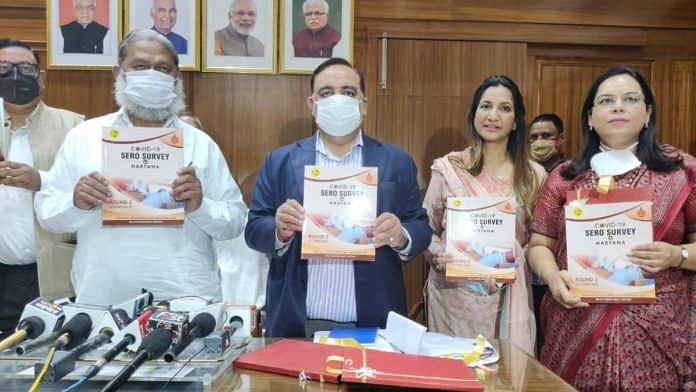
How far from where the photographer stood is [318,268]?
2.03 m

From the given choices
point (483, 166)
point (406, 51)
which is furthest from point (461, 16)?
point (483, 166)

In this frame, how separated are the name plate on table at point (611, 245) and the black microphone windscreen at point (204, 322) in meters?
1.16

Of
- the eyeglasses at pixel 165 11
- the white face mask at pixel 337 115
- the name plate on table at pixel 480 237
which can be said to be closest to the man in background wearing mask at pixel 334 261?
the white face mask at pixel 337 115

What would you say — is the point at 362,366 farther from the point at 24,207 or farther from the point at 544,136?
the point at 544,136

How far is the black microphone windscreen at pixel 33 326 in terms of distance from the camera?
1195 mm

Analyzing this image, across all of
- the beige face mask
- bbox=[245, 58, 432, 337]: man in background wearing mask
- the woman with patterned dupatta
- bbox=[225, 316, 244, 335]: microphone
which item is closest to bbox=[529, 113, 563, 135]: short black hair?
the beige face mask

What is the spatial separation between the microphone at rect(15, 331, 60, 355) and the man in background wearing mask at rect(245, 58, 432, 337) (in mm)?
793

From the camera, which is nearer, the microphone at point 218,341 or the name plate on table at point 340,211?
the microphone at point 218,341

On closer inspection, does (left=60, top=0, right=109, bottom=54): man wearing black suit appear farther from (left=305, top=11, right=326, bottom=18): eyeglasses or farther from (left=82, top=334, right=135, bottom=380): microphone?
(left=82, top=334, right=135, bottom=380): microphone

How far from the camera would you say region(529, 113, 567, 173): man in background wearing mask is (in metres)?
3.57

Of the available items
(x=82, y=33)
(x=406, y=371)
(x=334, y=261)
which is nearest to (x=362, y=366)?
(x=406, y=371)

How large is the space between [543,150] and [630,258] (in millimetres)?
1882

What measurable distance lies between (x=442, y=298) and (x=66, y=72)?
284 cm

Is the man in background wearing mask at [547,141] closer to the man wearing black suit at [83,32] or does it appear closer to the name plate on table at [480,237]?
the name plate on table at [480,237]
